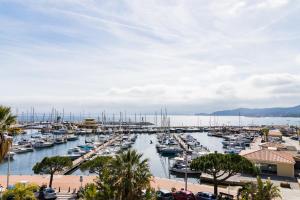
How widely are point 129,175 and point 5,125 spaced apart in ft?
29.7

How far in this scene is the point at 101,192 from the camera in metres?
22.3

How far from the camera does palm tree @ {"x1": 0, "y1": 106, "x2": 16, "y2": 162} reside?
71.8 feet

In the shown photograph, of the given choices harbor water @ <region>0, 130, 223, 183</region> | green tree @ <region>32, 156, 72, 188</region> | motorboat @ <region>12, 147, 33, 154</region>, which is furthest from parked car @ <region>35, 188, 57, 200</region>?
motorboat @ <region>12, 147, 33, 154</region>

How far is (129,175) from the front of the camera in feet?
74.4

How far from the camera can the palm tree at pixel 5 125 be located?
21884 millimetres

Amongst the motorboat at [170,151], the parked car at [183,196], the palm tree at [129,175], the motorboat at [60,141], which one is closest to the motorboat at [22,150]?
the motorboat at [60,141]

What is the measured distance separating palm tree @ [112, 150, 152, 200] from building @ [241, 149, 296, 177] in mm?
33586

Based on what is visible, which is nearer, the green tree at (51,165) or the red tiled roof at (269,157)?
the green tree at (51,165)

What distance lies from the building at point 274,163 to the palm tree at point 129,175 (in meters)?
33.6

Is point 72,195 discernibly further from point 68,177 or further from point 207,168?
point 207,168

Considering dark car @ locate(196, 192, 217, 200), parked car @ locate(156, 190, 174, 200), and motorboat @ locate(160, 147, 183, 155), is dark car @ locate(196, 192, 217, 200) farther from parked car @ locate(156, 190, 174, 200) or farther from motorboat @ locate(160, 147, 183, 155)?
motorboat @ locate(160, 147, 183, 155)

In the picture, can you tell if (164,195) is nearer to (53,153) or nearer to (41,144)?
(53,153)

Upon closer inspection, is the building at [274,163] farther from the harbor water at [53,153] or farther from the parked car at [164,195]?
the parked car at [164,195]

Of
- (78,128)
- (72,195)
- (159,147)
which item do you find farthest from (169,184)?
(78,128)
